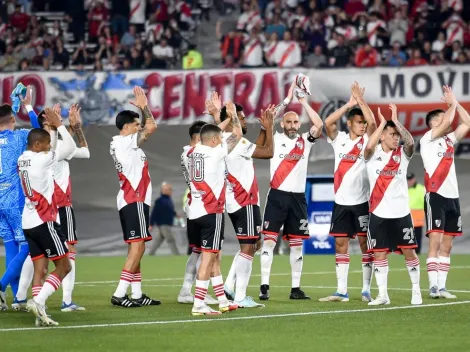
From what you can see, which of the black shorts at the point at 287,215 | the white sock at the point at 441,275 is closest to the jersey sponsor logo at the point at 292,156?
the black shorts at the point at 287,215

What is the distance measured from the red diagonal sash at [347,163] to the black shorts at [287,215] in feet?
2.09

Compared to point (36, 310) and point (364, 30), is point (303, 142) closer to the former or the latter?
point (36, 310)

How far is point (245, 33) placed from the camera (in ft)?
103

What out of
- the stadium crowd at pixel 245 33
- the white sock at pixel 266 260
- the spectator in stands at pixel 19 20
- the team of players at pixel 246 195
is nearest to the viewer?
the team of players at pixel 246 195

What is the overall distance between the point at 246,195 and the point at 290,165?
1.05m

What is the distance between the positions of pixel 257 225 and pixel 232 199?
481 mm

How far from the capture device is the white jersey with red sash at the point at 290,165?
1611 centimetres

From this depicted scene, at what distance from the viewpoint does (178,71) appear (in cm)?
2647

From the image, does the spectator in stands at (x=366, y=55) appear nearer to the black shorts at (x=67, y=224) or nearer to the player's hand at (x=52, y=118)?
the black shorts at (x=67, y=224)

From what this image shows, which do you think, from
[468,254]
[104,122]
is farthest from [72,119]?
[468,254]

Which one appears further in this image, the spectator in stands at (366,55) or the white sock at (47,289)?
the spectator in stands at (366,55)

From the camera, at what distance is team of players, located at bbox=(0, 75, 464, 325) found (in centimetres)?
1328

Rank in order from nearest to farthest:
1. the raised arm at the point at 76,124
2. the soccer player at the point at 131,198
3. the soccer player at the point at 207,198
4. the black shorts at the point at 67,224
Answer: the soccer player at the point at 207,198, the raised arm at the point at 76,124, the soccer player at the point at 131,198, the black shorts at the point at 67,224

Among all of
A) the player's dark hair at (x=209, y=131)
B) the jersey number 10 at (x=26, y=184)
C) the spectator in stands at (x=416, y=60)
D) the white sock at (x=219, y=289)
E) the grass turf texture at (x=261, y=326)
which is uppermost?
the spectator in stands at (x=416, y=60)
